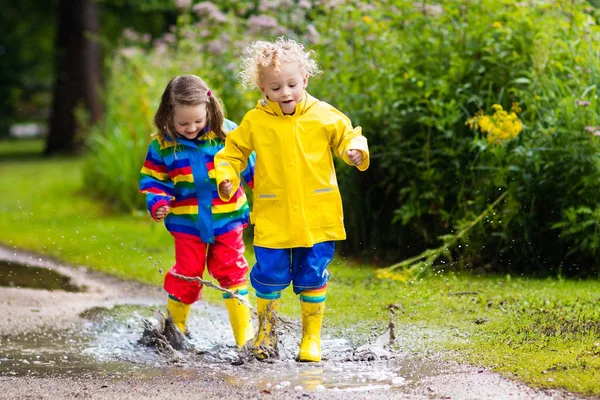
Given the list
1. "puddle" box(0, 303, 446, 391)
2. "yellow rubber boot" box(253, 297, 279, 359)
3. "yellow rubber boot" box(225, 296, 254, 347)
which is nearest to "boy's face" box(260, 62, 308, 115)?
"yellow rubber boot" box(253, 297, 279, 359)

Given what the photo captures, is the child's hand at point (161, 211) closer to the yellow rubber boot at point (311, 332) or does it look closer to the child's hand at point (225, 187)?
the child's hand at point (225, 187)

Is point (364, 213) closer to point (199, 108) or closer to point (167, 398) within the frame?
point (199, 108)

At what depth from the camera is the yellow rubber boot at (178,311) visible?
5.16m

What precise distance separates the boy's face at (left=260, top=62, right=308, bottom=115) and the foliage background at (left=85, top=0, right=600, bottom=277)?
212cm

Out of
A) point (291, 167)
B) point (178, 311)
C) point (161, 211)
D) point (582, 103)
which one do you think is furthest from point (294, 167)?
point (582, 103)

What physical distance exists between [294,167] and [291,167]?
0.05 feet

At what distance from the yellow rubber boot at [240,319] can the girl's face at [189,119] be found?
93 centimetres

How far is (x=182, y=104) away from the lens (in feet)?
15.9

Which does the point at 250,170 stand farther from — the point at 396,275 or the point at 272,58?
the point at 396,275

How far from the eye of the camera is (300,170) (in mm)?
4438

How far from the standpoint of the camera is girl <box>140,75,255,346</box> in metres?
4.88

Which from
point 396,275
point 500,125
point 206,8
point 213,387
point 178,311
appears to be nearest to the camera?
point 213,387

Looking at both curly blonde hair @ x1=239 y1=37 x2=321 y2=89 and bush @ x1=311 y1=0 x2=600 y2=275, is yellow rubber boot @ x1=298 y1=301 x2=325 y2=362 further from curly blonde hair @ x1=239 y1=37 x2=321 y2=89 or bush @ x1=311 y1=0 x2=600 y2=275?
bush @ x1=311 y1=0 x2=600 y2=275

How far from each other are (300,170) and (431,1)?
3.23 m
